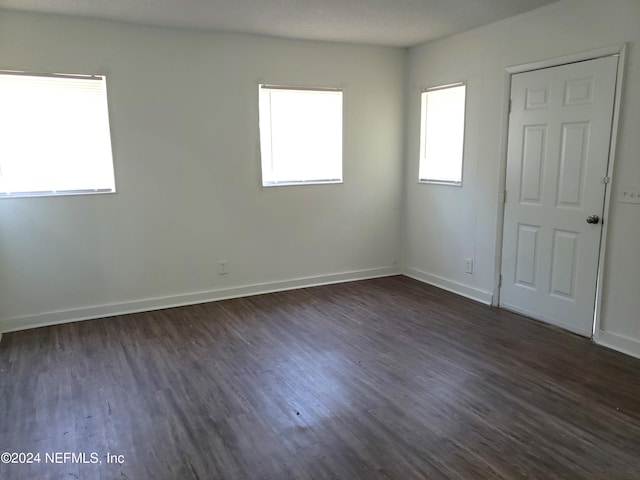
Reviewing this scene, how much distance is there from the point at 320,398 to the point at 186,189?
8.33ft

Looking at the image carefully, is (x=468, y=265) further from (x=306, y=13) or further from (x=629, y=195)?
(x=306, y=13)

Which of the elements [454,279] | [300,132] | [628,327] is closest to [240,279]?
[300,132]

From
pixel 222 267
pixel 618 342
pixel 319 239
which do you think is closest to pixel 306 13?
pixel 319 239

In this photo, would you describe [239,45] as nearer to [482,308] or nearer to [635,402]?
[482,308]

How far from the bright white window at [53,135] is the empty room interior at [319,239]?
0.02 m

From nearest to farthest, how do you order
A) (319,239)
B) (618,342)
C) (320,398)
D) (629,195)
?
(320,398) < (629,195) < (618,342) < (319,239)

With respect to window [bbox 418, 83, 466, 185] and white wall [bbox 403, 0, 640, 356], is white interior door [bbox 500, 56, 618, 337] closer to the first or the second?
white wall [bbox 403, 0, 640, 356]

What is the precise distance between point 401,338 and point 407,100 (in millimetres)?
2942

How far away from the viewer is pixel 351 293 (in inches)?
196

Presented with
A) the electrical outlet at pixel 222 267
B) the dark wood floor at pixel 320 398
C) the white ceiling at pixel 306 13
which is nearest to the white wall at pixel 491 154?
the white ceiling at pixel 306 13

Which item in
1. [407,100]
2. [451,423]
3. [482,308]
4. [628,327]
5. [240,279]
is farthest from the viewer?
[407,100]

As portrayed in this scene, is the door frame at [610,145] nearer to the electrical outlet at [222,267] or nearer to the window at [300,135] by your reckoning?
the window at [300,135]

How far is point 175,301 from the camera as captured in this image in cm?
458

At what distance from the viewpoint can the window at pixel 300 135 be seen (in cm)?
478
